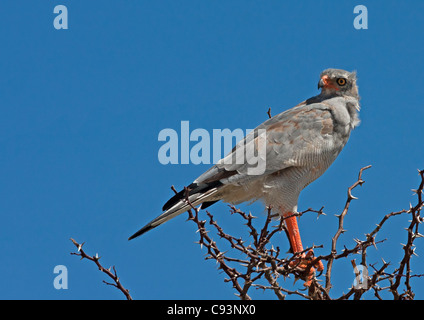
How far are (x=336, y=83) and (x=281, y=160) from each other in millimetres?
1297

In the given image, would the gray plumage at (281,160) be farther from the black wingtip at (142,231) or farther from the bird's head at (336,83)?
the black wingtip at (142,231)

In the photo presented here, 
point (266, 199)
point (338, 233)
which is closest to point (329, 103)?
point (266, 199)

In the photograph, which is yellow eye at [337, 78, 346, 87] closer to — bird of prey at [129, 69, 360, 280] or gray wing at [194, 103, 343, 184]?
bird of prey at [129, 69, 360, 280]

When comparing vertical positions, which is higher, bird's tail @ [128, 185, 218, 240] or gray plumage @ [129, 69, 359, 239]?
gray plumage @ [129, 69, 359, 239]

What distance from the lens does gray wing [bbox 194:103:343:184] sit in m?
6.42

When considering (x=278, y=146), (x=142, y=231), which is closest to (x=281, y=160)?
(x=278, y=146)

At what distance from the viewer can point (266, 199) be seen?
6543 millimetres

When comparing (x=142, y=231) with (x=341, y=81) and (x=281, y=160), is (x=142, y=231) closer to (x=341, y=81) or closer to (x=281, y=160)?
(x=281, y=160)

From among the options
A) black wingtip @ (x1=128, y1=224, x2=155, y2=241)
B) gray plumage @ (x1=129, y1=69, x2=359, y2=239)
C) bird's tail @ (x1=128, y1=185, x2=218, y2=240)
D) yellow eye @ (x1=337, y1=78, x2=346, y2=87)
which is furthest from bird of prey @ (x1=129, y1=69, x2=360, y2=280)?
black wingtip @ (x1=128, y1=224, x2=155, y2=241)

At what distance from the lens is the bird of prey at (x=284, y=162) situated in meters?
6.40

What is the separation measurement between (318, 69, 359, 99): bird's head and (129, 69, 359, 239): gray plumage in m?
0.35

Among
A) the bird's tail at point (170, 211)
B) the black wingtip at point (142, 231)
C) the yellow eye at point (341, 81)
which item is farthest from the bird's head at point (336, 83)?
the black wingtip at point (142, 231)

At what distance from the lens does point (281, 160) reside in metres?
6.53
